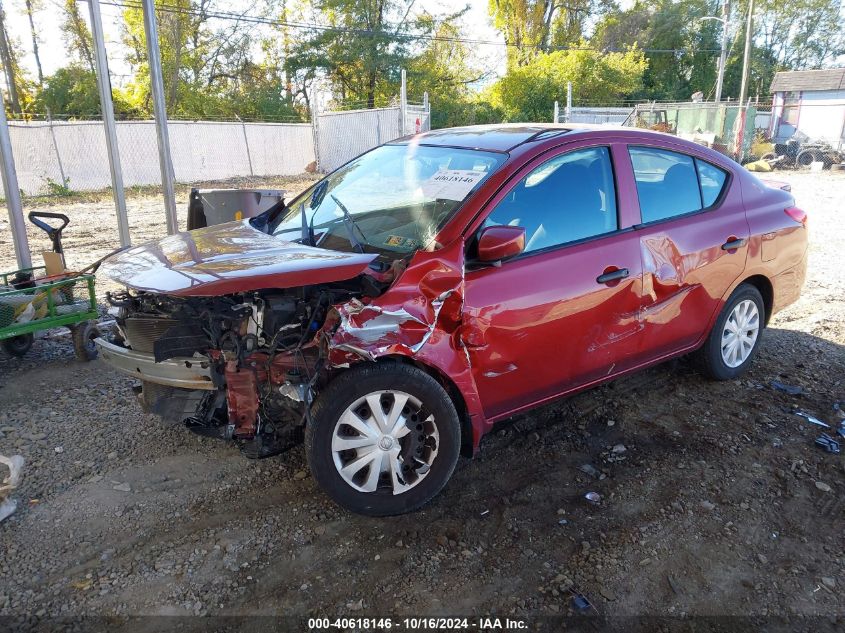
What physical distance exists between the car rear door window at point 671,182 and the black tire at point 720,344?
0.72 metres

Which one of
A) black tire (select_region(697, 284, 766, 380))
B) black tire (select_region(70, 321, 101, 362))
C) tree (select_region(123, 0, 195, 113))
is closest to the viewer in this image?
black tire (select_region(697, 284, 766, 380))

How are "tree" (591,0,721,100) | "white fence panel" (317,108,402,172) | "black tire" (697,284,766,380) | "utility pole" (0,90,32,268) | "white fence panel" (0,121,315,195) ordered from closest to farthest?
"black tire" (697,284,766,380) < "utility pole" (0,90,32,268) < "white fence panel" (0,121,315,195) < "white fence panel" (317,108,402,172) < "tree" (591,0,721,100)

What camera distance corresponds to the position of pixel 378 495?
3137 millimetres

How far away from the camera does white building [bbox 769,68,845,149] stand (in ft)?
99.9

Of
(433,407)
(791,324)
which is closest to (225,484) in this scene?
(433,407)

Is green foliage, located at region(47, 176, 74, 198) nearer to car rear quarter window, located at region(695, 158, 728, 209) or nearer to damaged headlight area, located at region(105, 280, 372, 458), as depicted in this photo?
damaged headlight area, located at region(105, 280, 372, 458)

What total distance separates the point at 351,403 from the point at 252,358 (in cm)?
52

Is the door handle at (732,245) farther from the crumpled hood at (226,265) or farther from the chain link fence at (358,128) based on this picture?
the chain link fence at (358,128)

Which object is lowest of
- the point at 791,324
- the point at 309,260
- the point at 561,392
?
the point at 791,324

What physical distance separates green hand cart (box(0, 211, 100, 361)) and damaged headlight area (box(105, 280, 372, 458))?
6.73 ft

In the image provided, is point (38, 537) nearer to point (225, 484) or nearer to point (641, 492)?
point (225, 484)

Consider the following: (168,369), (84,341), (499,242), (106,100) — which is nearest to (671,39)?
(106,100)

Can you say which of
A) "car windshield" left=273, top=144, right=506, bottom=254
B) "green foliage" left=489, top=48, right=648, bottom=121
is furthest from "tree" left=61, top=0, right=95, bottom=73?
"car windshield" left=273, top=144, right=506, bottom=254

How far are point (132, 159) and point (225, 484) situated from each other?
18.7m
